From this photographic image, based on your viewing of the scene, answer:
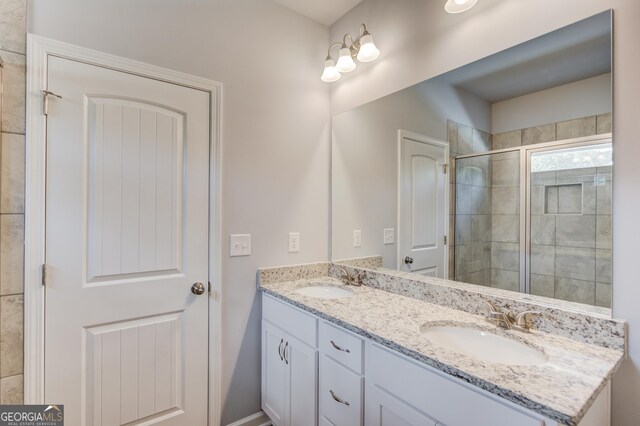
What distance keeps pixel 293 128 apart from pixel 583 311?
168 cm

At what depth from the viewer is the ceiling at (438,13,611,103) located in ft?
3.51

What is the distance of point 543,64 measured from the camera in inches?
47.9

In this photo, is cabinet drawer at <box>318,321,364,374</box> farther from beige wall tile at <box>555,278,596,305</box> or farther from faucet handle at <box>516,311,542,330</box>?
beige wall tile at <box>555,278,596,305</box>

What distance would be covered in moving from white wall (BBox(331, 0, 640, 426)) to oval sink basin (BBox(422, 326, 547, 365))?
0.87ft

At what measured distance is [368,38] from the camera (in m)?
1.74

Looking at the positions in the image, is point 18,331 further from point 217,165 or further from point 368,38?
point 368,38

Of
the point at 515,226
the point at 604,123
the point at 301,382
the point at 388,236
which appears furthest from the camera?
the point at 388,236

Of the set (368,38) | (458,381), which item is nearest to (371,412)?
(458,381)

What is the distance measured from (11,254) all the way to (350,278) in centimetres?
161

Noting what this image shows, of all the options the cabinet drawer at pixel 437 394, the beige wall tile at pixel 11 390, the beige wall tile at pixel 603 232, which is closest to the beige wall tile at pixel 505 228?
the beige wall tile at pixel 603 232

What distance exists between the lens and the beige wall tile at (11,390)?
1.22m

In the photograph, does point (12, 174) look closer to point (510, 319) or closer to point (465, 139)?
point (465, 139)

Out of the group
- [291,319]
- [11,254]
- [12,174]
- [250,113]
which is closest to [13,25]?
[12,174]

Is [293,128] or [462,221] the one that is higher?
[293,128]
